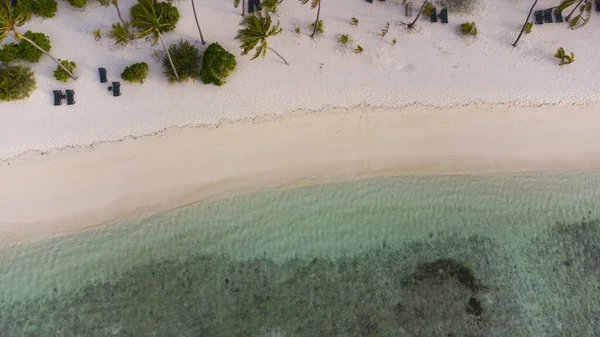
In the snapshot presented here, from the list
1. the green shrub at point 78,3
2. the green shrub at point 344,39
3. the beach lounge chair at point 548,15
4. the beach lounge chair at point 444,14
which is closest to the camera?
the green shrub at point 78,3

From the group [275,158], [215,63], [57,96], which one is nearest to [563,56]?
[275,158]

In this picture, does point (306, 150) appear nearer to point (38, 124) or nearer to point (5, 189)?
point (38, 124)

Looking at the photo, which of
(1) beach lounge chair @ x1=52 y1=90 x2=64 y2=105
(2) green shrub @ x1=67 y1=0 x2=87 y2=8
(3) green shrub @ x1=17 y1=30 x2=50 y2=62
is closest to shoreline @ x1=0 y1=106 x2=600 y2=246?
(1) beach lounge chair @ x1=52 y1=90 x2=64 y2=105

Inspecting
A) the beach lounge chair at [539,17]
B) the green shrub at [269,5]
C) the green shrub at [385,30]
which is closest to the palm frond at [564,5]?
the beach lounge chair at [539,17]

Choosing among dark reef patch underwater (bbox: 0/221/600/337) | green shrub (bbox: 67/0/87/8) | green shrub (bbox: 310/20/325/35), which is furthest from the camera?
green shrub (bbox: 310/20/325/35)

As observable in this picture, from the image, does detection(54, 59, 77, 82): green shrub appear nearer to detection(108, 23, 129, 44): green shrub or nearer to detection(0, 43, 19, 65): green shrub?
detection(0, 43, 19, 65): green shrub

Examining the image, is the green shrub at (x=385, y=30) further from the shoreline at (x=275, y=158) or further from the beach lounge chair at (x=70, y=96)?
the beach lounge chair at (x=70, y=96)
